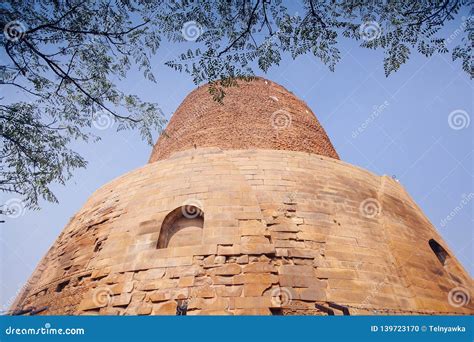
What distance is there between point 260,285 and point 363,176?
14.7 feet

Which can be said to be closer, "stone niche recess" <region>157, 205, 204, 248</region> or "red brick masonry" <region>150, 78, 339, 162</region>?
"stone niche recess" <region>157, 205, 204, 248</region>

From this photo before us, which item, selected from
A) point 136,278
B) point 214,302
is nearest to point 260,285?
point 214,302

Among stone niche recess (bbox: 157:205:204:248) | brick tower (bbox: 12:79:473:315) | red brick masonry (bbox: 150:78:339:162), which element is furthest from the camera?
red brick masonry (bbox: 150:78:339:162)

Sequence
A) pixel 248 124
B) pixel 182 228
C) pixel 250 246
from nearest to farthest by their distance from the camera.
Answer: pixel 250 246, pixel 182 228, pixel 248 124

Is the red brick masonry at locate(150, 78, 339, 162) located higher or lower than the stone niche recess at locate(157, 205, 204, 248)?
higher

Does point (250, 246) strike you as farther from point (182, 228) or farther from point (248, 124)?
point (248, 124)

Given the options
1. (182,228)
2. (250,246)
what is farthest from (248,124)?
(250,246)

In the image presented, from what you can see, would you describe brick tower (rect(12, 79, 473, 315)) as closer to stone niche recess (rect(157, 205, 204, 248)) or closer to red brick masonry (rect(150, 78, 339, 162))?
→ stone niche recess (rect(157, 205, 204, 248))

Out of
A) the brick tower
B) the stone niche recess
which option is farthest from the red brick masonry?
the stone niche recess

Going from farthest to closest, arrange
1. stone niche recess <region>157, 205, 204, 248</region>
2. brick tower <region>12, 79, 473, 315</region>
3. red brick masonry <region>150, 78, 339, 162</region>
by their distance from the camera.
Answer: red brick masonry <region>150, 78, 339, 162</region>, stone niche recess <region>157, 205, 204, 248</region>, brick tower <region>12, 79, 473, 315</region>

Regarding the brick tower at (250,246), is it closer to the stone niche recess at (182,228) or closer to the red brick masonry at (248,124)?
the stone niche recess at (182,228)

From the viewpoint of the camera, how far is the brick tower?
4547 millimetres

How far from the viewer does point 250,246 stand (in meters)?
4.93

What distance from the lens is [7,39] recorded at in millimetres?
3822
